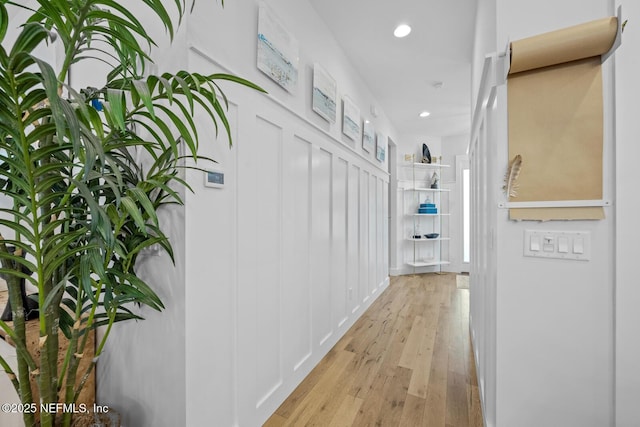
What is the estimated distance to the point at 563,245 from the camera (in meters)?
1.17

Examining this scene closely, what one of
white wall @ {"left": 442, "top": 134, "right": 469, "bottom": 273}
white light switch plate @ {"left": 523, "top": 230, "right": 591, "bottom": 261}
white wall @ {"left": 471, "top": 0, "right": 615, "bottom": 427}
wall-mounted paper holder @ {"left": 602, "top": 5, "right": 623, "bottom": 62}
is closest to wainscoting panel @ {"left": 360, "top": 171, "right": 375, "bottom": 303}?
white wall @ {"left": 471, "top": 0, "right": 615, "bottom": 427}

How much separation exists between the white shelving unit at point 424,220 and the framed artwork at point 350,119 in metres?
2.78

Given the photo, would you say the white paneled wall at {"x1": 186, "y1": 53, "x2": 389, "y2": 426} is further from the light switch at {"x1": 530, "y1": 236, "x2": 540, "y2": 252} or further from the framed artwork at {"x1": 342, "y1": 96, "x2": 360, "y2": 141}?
the light switch at {"x1": 530, "y1": 236, "x2": 540, "y2": 252}

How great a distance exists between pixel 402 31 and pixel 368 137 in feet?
3.73

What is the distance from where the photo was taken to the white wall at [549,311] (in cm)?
112

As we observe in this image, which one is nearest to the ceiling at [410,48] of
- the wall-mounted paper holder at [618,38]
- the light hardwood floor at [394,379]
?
the wall-mounted paper holder at [618,38]

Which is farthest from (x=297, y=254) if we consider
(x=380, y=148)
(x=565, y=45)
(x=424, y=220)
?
(x=424, y=220)

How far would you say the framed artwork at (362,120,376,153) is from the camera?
10.8 ft

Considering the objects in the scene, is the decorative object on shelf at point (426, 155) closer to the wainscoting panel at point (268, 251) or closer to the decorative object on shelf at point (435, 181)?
the decorative object on shelf at point (435, 181)

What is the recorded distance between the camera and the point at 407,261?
18.3ft

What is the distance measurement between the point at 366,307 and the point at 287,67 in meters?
2.74

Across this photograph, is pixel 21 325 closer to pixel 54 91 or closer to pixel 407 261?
pixel 54 91

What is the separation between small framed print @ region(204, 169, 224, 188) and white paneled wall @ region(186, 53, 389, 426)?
37mm

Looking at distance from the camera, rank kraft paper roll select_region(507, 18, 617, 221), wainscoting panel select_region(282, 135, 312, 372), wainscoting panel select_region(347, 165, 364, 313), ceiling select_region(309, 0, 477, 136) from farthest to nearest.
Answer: wainscoting panel select_region(347, 165, 364, 313) → ceiling select_region(309, 0, 477, 136) → wainscoting panel select_region(282, 135, 312, 372) → kraft paper roll select_region(507, 18, 617, 221)
